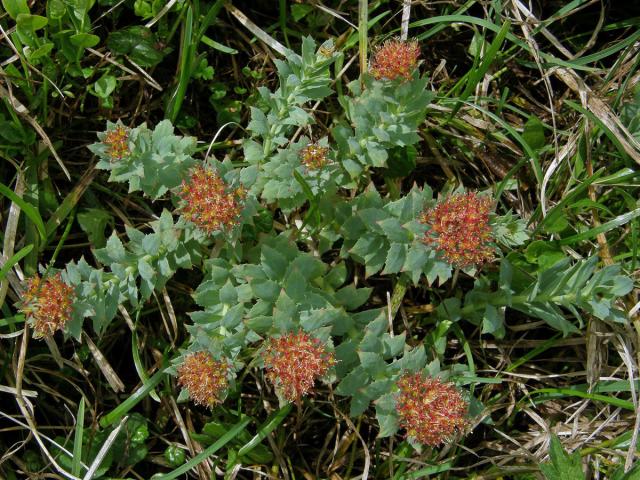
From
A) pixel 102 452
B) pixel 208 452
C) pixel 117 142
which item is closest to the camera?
pixel 117 142

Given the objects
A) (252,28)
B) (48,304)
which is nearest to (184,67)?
(252,28)

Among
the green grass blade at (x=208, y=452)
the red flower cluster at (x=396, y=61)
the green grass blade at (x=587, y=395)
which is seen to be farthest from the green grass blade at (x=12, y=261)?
the green grass blade at (x=587, y=395)

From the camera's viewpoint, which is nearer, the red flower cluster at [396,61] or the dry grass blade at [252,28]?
the red flower cluster at [396,61]

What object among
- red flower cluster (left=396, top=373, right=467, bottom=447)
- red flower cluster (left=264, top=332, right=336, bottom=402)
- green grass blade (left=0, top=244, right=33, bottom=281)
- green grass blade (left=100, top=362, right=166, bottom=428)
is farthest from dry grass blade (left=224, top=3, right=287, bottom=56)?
red flower cluster (left=396, top=373, right=467, bottom=447)

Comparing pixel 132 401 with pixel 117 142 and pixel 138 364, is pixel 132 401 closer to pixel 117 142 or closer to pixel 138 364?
pixel 138 364

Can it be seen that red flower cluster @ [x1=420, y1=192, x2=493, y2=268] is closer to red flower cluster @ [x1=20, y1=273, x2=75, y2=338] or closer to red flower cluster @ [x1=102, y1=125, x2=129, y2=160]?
red flower cluster @ [x1=102, y1=125, x2=129, y2=160]

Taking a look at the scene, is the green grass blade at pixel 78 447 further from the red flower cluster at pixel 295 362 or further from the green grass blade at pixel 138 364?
the red flower cluster at pixel 295 362
